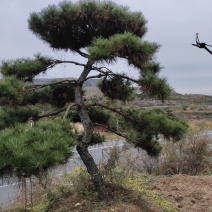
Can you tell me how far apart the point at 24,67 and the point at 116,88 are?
169 centimetres

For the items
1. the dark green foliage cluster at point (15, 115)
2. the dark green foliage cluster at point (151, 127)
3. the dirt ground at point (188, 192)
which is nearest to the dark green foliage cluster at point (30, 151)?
the dark green foliage cluster at point (15, 115)

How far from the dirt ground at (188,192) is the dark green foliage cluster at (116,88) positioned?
198 cm

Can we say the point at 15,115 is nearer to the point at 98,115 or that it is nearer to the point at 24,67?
the point at 24,67

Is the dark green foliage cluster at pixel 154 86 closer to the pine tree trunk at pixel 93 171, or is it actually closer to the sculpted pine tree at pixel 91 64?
the sculpted pine tree at pixel 91 64

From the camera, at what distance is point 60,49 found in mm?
5793

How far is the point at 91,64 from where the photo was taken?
5277mm

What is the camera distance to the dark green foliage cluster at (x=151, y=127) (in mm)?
5500

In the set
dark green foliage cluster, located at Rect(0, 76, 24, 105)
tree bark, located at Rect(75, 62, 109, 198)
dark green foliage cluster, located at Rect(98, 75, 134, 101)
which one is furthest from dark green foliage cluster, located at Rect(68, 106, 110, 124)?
dark green foliage cluster, located at Rect(0, 76, 24, 105)

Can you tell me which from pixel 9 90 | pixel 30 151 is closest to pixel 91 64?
pixel 9 90

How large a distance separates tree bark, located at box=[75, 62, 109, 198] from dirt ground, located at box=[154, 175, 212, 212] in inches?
63.7

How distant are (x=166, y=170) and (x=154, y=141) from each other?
449 cm

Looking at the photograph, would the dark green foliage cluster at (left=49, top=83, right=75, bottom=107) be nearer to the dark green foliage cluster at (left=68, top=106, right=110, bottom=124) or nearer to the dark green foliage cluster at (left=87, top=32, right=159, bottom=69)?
the dark green foliage cluster at (left=68, top=106, right=110, bottom=124)

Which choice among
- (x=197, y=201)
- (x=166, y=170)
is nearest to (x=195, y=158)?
(x=166, y=170)

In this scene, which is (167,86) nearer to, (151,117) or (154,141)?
(151,117)
